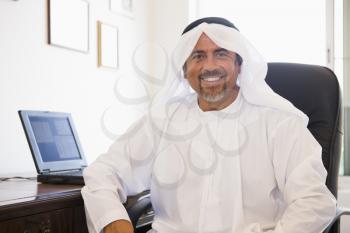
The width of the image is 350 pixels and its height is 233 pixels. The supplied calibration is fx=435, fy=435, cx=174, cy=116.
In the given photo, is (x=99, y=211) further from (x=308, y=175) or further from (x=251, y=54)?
(x=251, y=54)

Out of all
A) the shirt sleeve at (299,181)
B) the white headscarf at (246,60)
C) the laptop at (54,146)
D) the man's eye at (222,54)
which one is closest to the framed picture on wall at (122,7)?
the laptop at (54,146)

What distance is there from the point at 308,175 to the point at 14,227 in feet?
2.93

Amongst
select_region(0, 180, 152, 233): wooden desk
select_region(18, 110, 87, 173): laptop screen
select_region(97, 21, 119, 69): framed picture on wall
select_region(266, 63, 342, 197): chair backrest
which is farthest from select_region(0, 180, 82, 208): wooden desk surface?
select_region(97, 21, 119, 69): framed picture on wall

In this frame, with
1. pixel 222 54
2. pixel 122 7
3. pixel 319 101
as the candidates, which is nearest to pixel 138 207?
pixel 222 54

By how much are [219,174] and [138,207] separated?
12.7 inches

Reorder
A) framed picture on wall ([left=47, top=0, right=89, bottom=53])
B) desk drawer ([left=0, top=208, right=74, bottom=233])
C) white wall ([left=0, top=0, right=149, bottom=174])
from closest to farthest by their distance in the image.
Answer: desk drawer ([left=0, top=208, right=74, bottom=233]), white wall ([left=0, top=0, right=149, bottom=174]), framed picture on wall ([left=47, top=0, right=89, bottom=53])

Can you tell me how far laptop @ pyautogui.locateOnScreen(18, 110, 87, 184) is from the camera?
1.63 meters

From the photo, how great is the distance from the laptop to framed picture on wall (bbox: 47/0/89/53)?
0.58 m

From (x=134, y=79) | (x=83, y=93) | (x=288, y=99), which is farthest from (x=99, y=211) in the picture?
(x=134, y=79)

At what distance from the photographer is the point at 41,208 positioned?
128cm

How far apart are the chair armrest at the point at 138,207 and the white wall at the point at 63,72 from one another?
2.46 feet

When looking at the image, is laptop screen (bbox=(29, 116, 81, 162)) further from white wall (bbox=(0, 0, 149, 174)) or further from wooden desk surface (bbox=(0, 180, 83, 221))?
white wall (bbox=(0, 0, 149, 174))

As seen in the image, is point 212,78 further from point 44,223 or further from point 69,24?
point 69,24

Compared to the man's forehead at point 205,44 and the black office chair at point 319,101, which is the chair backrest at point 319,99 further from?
the man's forehead at point 205,44
